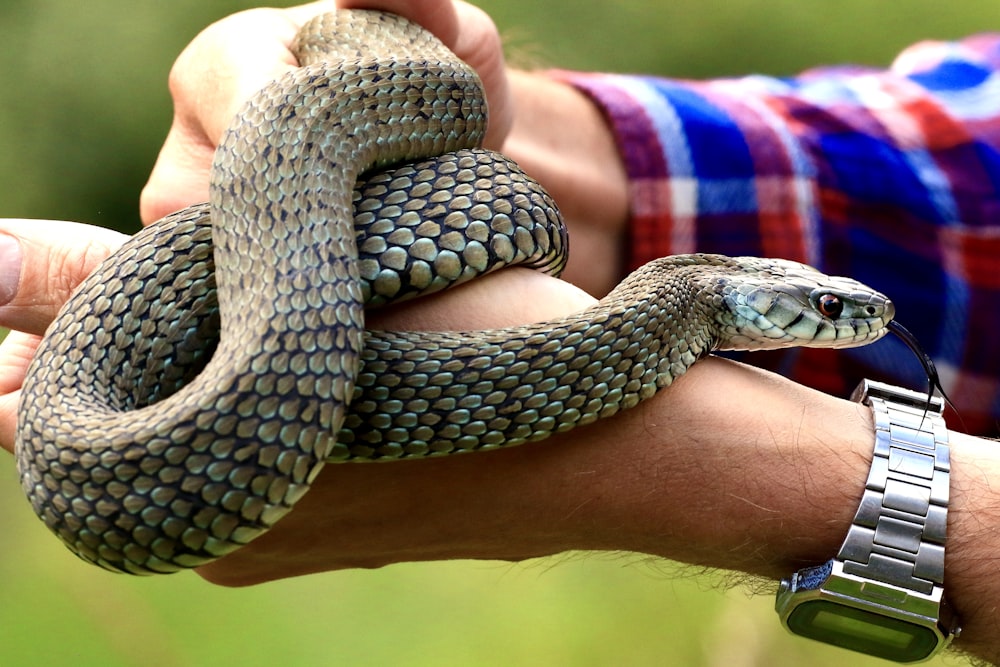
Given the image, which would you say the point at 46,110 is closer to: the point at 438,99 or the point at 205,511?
the point at 438,99

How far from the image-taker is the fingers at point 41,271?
7.41 feet

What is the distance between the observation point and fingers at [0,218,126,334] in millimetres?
2258

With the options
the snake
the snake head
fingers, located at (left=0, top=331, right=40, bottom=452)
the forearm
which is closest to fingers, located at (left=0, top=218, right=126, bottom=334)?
fingers, located at (left=0, top=331, right=40, bottom=452)

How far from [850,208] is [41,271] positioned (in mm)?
2889

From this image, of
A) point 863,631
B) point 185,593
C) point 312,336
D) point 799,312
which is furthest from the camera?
point 185,593

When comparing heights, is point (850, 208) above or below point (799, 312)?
below

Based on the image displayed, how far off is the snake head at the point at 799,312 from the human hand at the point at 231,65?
3.87 feet

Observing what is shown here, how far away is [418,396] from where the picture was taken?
74.2 inches

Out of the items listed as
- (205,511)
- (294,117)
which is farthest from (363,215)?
(205,511)

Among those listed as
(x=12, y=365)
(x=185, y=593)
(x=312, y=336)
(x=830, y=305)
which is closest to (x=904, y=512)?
(x=830, y=305)

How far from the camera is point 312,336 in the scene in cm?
160

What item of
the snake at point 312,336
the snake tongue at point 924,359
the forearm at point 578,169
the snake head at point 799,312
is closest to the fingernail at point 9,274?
the snake at point 312,336

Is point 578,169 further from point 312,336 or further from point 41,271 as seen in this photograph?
point 312,336

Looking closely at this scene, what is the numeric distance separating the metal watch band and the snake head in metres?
0.26
